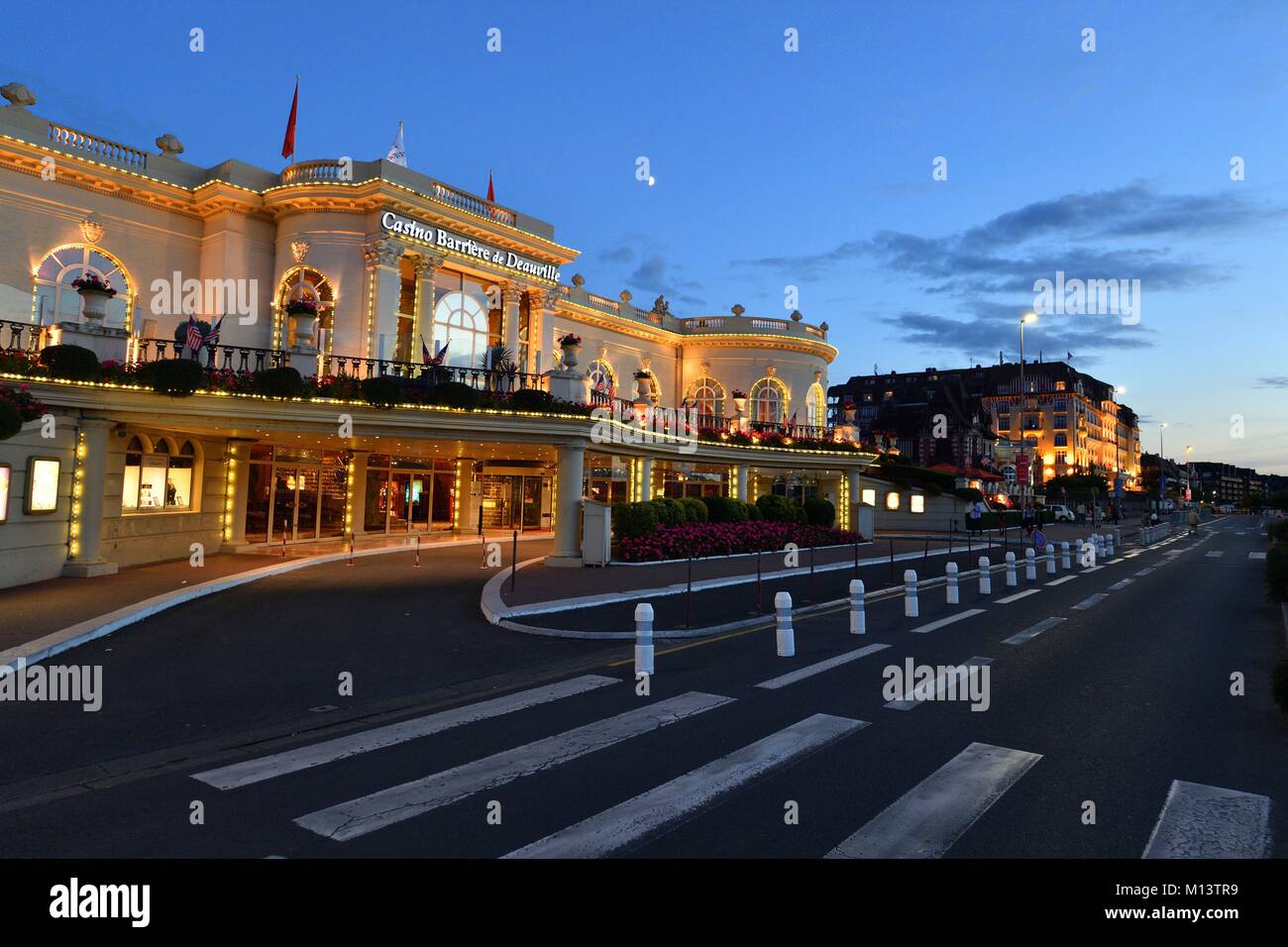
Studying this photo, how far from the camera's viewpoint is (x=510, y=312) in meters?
28.1

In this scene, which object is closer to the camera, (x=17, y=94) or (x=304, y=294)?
(x=17, y=94)

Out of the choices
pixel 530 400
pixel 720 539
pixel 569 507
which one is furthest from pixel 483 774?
pixel 720 539

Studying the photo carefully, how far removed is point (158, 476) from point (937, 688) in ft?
63.6

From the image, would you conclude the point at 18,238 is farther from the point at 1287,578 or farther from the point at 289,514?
the point at 1287,578

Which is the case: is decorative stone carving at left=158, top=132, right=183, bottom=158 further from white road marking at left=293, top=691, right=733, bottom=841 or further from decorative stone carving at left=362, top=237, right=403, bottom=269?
white road marking at left=293, top=691, right=733, bottom=841

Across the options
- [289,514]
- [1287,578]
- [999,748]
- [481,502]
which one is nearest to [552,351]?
[481,502]

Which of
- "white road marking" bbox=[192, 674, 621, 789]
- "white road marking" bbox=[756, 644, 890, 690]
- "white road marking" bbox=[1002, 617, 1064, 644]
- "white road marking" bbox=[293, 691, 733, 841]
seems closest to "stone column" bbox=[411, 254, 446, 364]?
"white road marking" bbox=[192, 674, 621, 789]

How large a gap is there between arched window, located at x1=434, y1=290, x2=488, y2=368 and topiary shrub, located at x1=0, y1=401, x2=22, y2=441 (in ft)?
48.0

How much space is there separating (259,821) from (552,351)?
2624 centimetres

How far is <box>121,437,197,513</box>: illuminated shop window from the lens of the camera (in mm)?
18000

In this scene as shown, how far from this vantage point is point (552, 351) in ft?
98.6

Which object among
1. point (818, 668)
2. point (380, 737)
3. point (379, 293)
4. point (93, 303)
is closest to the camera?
point (380, 737)

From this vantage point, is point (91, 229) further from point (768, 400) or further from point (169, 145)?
point (768, 400)

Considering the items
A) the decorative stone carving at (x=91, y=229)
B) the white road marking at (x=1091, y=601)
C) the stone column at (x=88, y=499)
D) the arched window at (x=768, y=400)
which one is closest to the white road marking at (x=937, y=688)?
the white road marking at (x=1091, y=601)
